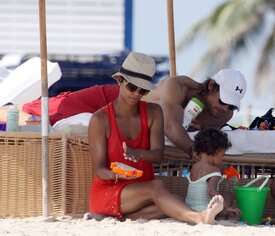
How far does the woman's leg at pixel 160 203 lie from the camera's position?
5.50 meters

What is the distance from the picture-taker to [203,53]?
67.0 feet

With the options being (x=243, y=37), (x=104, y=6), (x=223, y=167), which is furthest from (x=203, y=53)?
(x=223, y=167)

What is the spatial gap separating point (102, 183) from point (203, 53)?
14721mm

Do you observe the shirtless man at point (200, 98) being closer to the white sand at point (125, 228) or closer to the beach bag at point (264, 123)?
the beach bag at point (264, 123)

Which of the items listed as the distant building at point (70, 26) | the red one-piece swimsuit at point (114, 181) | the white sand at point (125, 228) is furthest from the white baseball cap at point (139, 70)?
the distant building at point (70, 26)

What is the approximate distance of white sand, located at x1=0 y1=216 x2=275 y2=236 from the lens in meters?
5.28

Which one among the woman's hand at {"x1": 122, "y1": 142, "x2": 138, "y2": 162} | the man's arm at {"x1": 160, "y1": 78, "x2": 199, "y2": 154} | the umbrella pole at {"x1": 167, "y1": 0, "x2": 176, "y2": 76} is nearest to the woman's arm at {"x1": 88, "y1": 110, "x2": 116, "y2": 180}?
the woman's hand at {"x1": 122, "y1": 142, "x2": 138, "y2": 162}

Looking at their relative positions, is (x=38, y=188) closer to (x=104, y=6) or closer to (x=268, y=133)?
(x=268, y=133)

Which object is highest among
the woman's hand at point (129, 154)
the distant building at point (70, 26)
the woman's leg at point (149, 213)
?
the distant building at point (70, 26)

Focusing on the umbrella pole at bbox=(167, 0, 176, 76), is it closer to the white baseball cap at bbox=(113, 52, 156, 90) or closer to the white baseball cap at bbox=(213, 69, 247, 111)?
the white baseball cap at bbox=(213, 69, 247, 111)

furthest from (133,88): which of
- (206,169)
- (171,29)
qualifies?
(171,29)

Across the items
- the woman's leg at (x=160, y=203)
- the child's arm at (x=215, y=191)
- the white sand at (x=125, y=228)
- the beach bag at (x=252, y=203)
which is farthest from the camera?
the beach bag at (x=252, y=203)

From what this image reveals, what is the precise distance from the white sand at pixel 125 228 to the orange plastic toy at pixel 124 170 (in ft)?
0.97

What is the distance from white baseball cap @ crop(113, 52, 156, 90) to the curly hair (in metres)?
0.44
